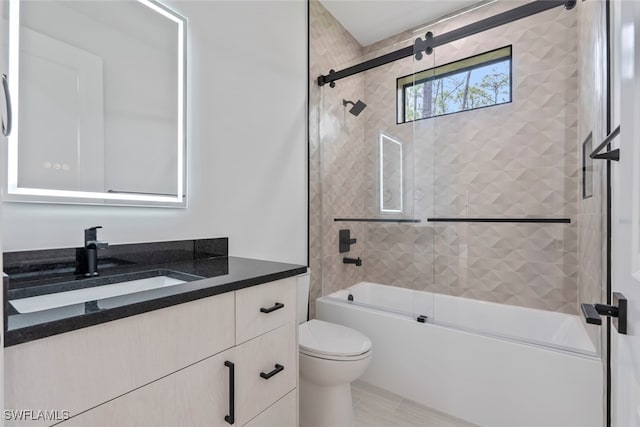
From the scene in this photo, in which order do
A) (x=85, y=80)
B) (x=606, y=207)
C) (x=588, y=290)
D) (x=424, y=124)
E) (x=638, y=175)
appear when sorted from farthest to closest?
(x=424, y=124) → (x=588, y=290) → (x=606, y=207) → (x=85, y=80) → (x=638, y=175)

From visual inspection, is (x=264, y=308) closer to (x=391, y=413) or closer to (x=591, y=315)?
(x=591, y=315)

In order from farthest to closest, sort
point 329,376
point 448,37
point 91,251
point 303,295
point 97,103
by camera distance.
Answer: point 303,295 < point 448,37 < point 329,376 < point 97,103 < point 91,251

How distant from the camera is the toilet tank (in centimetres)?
225

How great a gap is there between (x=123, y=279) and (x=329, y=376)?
103 centimetres

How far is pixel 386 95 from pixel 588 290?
6.50ft

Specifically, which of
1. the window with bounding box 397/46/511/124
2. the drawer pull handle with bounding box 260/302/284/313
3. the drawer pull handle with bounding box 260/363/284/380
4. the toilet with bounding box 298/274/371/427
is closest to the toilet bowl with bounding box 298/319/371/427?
the toilet with bounding box 298/274/371/427

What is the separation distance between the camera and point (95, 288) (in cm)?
105

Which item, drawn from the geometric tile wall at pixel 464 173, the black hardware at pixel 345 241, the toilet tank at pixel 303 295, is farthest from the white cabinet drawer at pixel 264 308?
the black hardware at pixel 345 241

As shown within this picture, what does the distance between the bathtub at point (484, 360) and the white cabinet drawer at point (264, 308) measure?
1.06 metres

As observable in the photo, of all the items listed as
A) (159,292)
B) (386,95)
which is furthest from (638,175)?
(386,95)

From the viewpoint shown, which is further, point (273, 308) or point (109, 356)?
point (273, 308)

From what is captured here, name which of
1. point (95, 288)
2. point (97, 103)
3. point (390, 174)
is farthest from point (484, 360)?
point (97, 103)

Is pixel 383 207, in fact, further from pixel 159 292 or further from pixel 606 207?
pixel 159 292

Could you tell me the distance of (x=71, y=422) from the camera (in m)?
0.64
